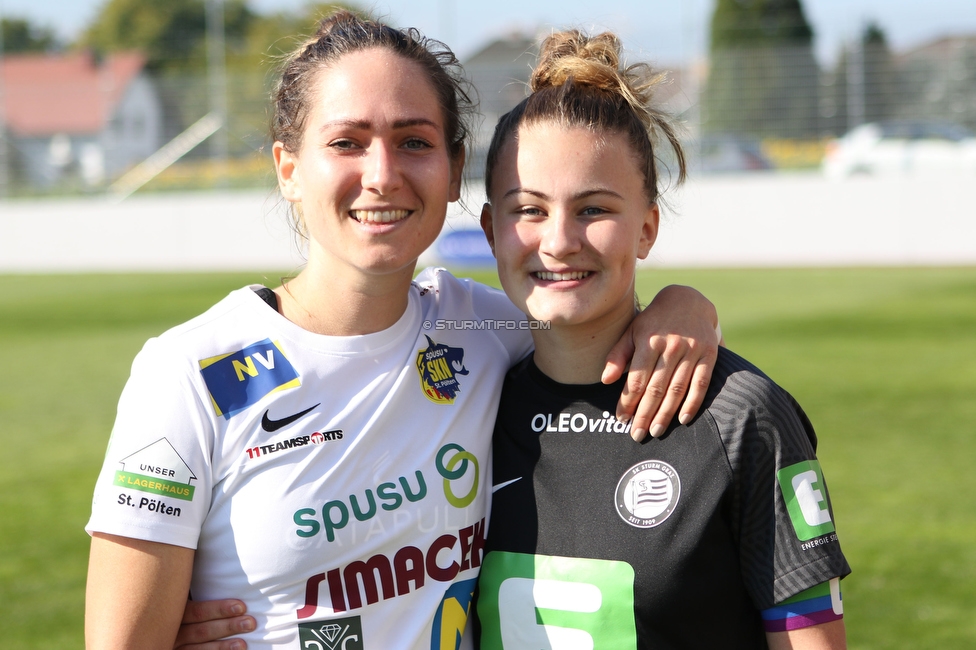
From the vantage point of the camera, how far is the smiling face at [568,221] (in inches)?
86.6

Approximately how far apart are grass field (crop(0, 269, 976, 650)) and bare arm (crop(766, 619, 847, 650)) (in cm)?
223

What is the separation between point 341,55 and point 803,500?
139 cm

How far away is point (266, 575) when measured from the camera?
2070mm

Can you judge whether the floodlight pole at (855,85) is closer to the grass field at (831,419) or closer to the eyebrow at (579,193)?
the grass field at (831,419)

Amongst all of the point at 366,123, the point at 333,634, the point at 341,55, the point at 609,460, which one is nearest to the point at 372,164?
the point at 366,123

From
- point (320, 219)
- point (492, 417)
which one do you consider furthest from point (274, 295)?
point (492, 417)

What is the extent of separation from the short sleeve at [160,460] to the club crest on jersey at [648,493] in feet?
2.87

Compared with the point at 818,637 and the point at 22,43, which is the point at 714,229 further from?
the point at 22,43

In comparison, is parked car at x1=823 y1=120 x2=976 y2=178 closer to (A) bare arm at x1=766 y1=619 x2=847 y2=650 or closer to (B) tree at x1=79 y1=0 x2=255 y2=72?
(B) tree at x1=79 y1=0 x2=255 y2=72

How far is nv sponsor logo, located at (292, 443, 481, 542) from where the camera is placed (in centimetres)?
208

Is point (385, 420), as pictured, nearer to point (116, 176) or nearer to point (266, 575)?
point (266, 575)

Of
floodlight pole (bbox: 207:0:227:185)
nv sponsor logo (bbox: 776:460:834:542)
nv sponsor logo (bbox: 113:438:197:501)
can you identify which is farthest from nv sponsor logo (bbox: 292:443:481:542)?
floodlight pole (bbox: 207:0:227:185)

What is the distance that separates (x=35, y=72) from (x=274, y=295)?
32.2 m

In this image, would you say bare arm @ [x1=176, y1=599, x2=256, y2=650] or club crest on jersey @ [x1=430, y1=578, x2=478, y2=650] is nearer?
bare arm @ [x1=176, y1=599, x2=256, y2=650]
